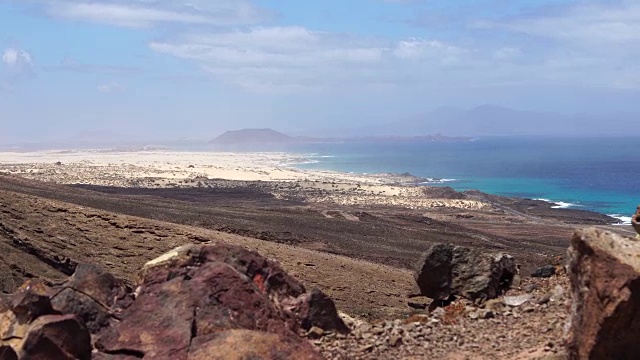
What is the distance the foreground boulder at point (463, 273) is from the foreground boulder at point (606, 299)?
21.3ft

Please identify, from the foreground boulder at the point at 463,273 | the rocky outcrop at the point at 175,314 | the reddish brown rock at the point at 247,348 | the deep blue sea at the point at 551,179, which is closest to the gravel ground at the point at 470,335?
the rocky outcrop at the point at 175,314

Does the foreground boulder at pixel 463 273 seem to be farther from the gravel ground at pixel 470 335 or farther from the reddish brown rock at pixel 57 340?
the reddish brown rock at pixel 57 340

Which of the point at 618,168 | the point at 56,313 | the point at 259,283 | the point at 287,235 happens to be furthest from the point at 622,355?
the point at 618,168

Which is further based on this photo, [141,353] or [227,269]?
[227,269]

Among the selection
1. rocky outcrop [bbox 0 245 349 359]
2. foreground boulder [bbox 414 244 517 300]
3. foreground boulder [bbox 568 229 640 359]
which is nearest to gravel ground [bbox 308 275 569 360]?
rocky outcrop [bbox 0 245 349 359]

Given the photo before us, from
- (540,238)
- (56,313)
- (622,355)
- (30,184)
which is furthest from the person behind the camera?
(540,238)

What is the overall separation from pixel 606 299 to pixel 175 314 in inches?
195

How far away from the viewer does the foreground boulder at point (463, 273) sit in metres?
14.6

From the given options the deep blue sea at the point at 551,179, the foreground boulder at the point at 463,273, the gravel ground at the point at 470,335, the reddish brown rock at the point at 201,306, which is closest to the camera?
the reddish brown rock at the point at 201,306

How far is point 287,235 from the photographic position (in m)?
31.9

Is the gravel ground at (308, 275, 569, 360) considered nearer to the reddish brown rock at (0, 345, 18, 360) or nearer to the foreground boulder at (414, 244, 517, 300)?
the foreground boulder at (414, 244, 517, 300)

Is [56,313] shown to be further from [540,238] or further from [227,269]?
[540,238]

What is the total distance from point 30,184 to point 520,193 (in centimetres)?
8660

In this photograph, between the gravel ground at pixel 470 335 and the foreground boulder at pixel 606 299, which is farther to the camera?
the gravel ground at pixel 470 335
